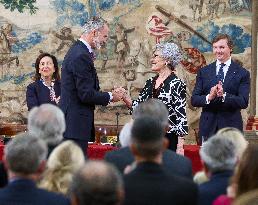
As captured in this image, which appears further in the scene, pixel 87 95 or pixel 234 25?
pixel 234 25

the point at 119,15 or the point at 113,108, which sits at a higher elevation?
the point at 119,15

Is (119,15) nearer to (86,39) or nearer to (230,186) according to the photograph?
(86,39)

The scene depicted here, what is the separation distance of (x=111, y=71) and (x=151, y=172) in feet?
30.9

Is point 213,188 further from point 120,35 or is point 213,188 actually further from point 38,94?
point 120,35

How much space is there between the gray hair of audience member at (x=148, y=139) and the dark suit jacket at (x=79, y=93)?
135 inches

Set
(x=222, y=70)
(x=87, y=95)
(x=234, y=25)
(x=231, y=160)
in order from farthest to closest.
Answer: (x=234, y=25), (x=222, y=70), (x=87, y=95), (x=231, y=160)

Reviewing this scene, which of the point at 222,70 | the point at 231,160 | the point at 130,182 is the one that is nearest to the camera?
the point at 130,182

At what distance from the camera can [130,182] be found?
422 cm

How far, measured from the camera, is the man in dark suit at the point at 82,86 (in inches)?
306

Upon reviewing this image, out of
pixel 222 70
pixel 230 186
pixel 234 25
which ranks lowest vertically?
pixel 230 186

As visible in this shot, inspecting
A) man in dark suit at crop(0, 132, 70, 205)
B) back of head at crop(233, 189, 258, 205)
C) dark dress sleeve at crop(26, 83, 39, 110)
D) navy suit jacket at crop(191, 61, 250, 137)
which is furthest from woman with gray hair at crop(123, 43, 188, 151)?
back of head at crop(233, 189, 258, 205)

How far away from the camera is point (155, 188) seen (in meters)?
4.16

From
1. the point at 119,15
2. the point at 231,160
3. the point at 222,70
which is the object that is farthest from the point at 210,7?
the point at 231,160

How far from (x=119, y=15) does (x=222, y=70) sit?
18.0 feet
